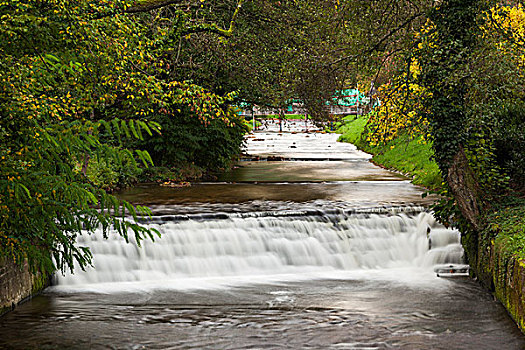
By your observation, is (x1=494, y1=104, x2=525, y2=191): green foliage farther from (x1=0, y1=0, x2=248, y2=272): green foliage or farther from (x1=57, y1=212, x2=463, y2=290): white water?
(x1=0, y1=0, x2=248, y2=272): green foliage

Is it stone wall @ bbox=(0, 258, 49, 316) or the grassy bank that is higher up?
the grassy bank

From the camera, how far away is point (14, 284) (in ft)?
28.8

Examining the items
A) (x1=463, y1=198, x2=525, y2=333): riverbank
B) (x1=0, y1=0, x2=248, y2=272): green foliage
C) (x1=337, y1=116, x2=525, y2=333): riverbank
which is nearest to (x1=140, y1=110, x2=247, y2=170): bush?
(x1=337, y1=116, x2=525, y2=333): riverbank

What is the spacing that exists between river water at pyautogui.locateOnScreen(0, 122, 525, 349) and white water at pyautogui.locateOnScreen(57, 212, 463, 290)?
2 centimetres

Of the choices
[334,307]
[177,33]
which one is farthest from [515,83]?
[177,33]

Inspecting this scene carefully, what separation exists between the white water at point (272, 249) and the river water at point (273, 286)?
23 mm

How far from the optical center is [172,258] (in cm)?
1112

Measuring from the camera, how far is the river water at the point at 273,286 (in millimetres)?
7676

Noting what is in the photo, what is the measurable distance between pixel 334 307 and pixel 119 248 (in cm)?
441

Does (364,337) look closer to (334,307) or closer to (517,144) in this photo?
(334,307)

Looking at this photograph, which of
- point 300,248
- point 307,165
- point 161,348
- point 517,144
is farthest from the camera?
point 307,165

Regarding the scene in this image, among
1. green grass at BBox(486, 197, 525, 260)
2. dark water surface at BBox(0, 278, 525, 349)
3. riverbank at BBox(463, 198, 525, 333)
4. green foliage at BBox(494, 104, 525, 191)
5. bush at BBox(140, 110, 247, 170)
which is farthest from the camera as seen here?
bush at BBox(140, 110, 247, 170)

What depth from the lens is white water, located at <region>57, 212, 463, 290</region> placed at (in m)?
10.9

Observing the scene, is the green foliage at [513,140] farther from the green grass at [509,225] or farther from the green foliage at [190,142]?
the green foliage at [190,142]
